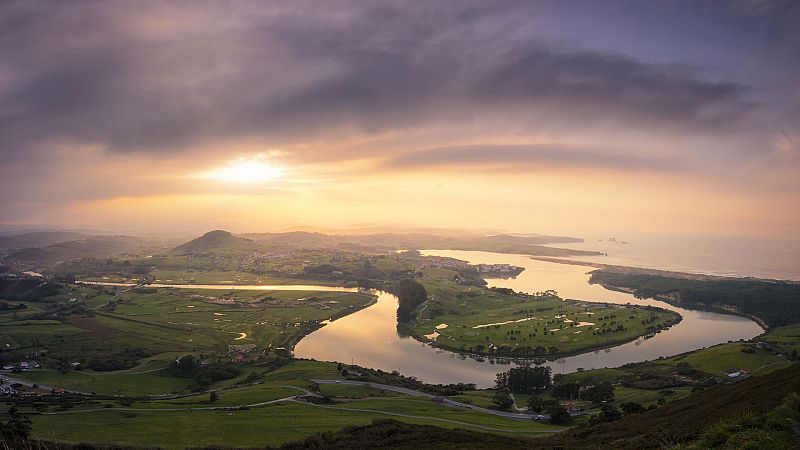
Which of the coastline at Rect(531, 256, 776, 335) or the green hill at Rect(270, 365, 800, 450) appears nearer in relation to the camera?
the green hill at Rect(270, 365, 800, 450)

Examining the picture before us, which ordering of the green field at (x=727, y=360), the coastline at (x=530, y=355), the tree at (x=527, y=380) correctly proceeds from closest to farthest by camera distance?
the green field at (x=727, y=360)
the tree at (x=527, y=380)
the coastline at (x=530, y=355)

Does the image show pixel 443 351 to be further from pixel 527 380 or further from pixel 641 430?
pixel 641 430

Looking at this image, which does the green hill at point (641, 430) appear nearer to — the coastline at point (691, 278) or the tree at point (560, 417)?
the tree at point (560, 417)

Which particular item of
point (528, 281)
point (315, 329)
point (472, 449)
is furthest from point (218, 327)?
point (528, 281)

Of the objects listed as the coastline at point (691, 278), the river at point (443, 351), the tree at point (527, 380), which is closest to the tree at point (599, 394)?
the tree at point (527, 380)

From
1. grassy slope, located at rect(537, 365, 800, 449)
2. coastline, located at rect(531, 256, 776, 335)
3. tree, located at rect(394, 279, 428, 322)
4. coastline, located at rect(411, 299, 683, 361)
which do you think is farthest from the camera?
coastline, located at rect(531, 256, 776, 335)

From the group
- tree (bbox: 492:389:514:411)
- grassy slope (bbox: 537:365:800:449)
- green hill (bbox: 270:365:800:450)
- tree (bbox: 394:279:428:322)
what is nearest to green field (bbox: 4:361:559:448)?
tree (bbox: 492:389:514:411)

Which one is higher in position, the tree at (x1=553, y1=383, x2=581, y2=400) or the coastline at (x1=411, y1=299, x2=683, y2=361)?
the tree at (x1=553, y1=383, x2=581, y2=400)

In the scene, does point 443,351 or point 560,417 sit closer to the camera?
point 560,417

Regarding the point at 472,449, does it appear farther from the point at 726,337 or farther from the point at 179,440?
the point at 726,337

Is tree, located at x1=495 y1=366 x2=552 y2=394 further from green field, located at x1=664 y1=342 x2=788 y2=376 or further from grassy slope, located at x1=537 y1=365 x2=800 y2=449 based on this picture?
grassy slope, located at x1=537 y1=365 x2=800 y2=449

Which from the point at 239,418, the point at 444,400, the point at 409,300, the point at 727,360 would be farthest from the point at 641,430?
the point at 409,300
